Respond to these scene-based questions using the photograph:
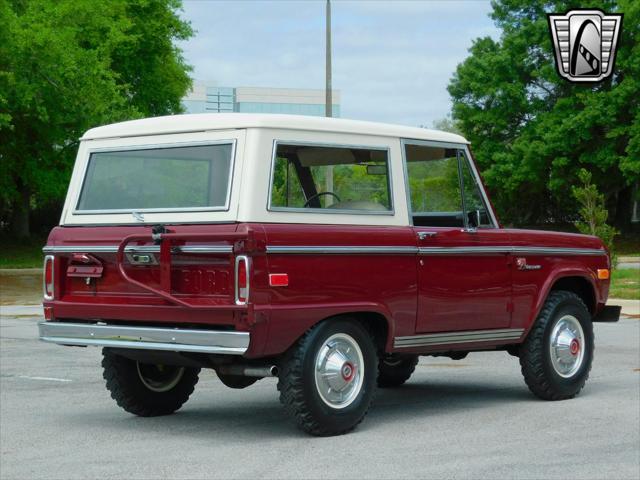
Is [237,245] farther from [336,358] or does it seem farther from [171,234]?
[336,358]

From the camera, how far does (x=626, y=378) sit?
12.1m

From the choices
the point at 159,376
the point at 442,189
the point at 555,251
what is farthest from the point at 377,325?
the point at 555,251

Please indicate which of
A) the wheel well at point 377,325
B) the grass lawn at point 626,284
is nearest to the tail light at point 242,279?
the wheel well at point 377,325

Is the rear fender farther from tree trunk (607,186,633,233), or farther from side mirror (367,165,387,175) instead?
tree trunk (607,186,633,233)

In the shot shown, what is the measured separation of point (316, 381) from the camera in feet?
27.7

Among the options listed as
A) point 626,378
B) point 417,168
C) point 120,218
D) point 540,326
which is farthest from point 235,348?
point 626,378

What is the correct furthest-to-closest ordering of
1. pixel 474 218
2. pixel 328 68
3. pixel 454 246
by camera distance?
pixel 328 68
pixel 474 218
pixel 454 246

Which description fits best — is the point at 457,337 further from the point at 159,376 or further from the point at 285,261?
the point at 159,376

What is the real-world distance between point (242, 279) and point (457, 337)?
2.39m

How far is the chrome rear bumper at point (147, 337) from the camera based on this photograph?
26.2ft

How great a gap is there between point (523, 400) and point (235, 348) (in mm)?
3577

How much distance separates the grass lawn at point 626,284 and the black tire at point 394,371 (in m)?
13.5

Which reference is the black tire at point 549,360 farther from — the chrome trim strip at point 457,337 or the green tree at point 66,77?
the green tree at point 66,77

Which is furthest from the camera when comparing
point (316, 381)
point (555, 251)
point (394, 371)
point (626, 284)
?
point (626, 284)
